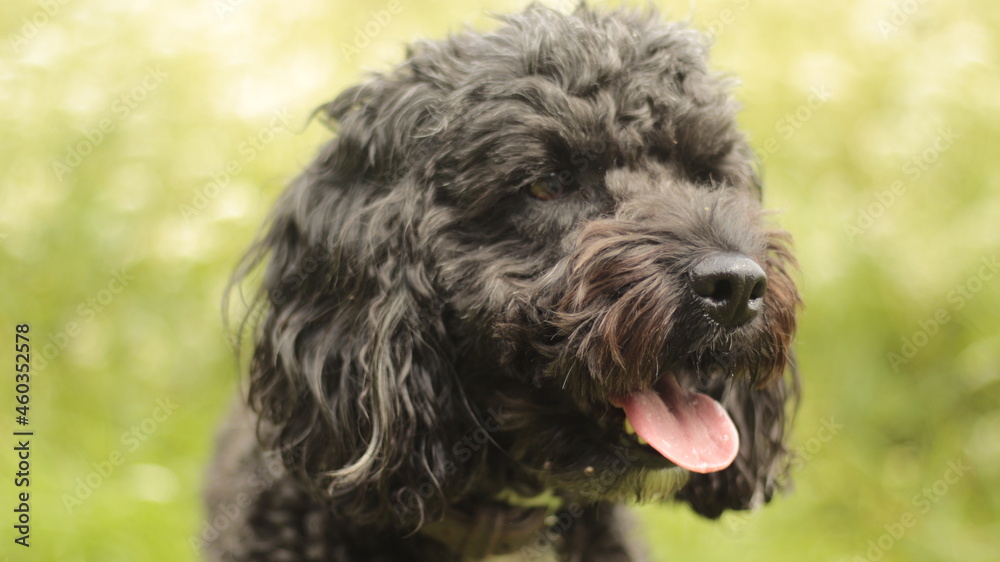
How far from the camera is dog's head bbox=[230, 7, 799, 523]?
6.75ft

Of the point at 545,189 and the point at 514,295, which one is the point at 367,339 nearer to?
the point at 514,295

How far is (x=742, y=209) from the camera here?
221 centimetres

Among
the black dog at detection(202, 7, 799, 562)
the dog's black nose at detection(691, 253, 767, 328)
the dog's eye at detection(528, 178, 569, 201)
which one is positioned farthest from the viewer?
the dog's eye at detection(528, 178, 569, 201)

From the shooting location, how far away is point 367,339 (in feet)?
7.48

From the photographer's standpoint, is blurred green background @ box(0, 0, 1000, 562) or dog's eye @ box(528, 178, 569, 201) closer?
dog's eye @ box(528, 178, 569, 201)

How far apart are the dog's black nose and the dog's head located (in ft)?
0.07

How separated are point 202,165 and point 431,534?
10.4ft

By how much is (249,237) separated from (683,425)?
3392 millimetres

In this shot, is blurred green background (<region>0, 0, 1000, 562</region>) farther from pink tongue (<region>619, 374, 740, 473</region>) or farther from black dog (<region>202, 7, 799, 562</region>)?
pink tongue (<region>619, 374, 740, 473</region>)

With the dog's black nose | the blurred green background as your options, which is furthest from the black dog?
the blurred green background

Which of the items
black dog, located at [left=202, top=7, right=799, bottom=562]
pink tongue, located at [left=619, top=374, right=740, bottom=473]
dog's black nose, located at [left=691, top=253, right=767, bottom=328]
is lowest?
pink tongue, located at [left=619, top=374, right=740, bottom=473]

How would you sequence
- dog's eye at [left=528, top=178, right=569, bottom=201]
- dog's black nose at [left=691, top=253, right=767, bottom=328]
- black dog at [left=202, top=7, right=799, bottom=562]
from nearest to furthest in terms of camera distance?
dog's black nose at [left=691, top=253, right=767, bottom=328] → black dog at [left=202, top=7, right=799, bottom=562] → dog's eye at [left=528, top=178, right=569, bottom=201]

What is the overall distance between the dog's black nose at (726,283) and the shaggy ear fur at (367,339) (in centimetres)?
68

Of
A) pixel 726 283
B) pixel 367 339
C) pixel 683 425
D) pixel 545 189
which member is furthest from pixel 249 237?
pixel 726 283
